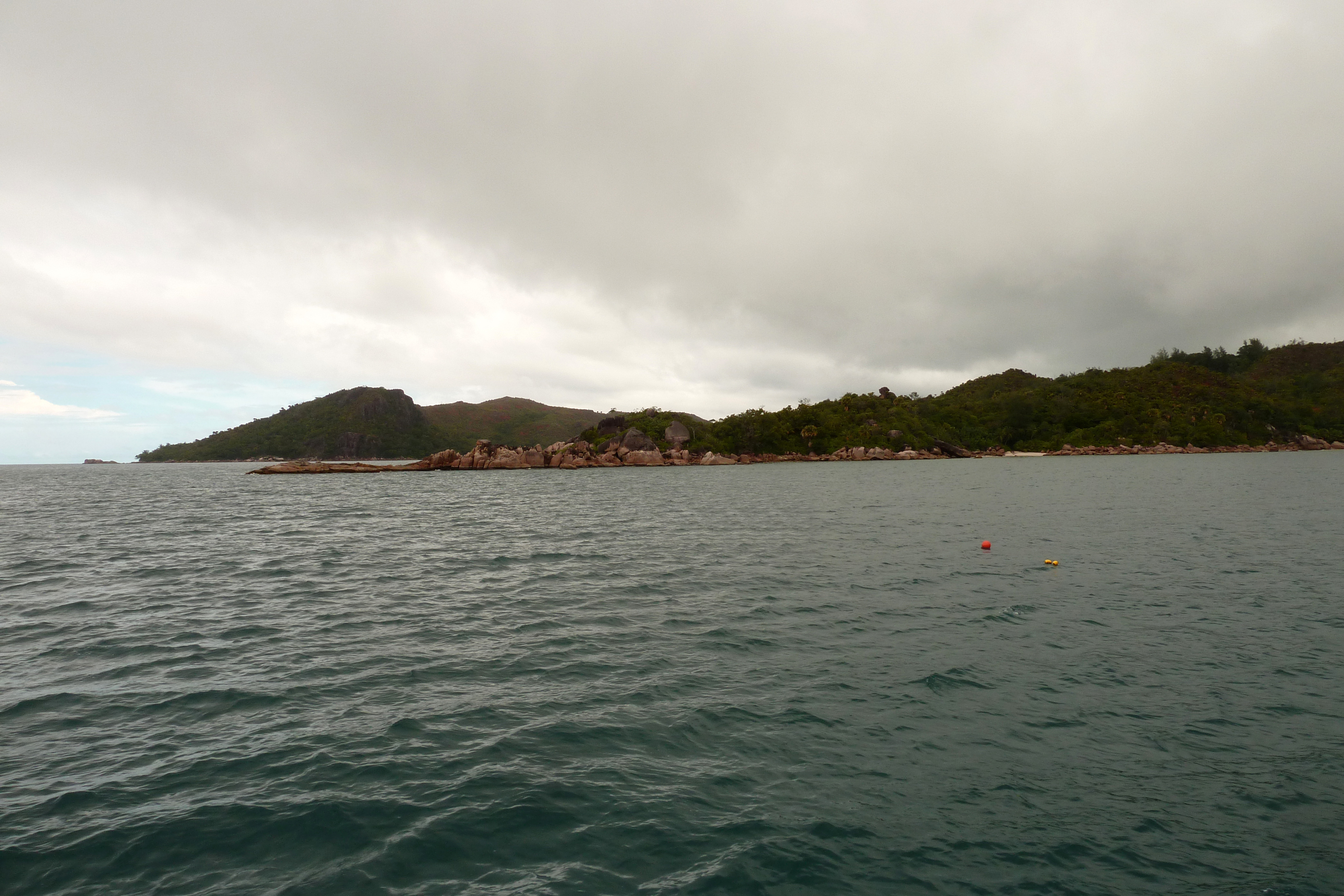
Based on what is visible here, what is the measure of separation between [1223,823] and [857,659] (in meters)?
6.77

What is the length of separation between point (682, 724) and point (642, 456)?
481 feet

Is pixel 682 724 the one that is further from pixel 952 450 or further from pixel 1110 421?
pixel 1110 421

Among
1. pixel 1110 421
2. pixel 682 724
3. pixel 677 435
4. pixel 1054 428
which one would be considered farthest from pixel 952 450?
pixel 682 724

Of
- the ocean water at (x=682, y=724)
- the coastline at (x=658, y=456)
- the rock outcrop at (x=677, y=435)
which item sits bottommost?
the ocean water at (x=682, y=724)

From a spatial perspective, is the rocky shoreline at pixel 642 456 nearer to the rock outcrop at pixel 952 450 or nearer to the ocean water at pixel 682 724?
the rock outcrop at pixel 952 450

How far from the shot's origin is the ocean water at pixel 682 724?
7.29m

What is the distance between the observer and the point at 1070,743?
33.5 ft

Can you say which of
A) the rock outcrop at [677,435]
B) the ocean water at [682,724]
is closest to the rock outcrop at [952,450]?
the rock outcrop at [677,435]

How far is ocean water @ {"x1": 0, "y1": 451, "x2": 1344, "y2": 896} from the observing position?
7.29 m

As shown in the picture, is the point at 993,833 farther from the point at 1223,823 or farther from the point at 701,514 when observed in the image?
the point at 701,514

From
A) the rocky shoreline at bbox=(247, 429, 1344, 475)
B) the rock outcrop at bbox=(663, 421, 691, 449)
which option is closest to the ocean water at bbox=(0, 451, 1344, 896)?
the rocky shoreline at bbox=(247, 429, 1344, 475)

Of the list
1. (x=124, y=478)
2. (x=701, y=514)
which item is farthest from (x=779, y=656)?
(x=124, y=478)

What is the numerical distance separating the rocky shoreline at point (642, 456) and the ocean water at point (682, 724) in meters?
112

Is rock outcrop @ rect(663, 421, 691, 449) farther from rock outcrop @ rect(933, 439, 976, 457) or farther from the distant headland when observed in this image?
rock outcrop @ rect(933, 439, 976, 457)
